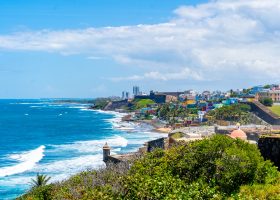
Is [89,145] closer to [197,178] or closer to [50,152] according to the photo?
[50,152]

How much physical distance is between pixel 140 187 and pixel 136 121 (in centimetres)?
10164

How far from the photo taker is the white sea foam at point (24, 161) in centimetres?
4519

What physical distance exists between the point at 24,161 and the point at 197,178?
37881 mm

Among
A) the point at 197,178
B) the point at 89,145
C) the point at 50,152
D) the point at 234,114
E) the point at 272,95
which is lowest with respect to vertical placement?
the point at 50,152

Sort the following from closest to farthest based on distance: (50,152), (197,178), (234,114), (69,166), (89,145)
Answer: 1. (197,178)
2. (69,166)
3. (50,152)
4. (89,145)
5. (234,114)

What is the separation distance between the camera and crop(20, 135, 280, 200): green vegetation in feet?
45.6

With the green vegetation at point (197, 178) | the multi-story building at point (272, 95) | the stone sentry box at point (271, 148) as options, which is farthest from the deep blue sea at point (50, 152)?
the multi-story building at point (272, 95)

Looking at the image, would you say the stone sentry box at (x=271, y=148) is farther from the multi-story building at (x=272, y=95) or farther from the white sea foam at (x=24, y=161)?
the multi-story building at (x=272, y=95)

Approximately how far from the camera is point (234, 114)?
3452 inches

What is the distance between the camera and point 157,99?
18088 cm

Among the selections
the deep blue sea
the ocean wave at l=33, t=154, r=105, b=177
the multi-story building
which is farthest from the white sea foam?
the multi-story building

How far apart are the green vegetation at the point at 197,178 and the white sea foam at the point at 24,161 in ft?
92.4

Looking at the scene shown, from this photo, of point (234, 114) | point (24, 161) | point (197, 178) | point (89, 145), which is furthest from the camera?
point (234, 114)

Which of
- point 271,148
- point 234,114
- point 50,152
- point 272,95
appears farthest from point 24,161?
point 272,95
